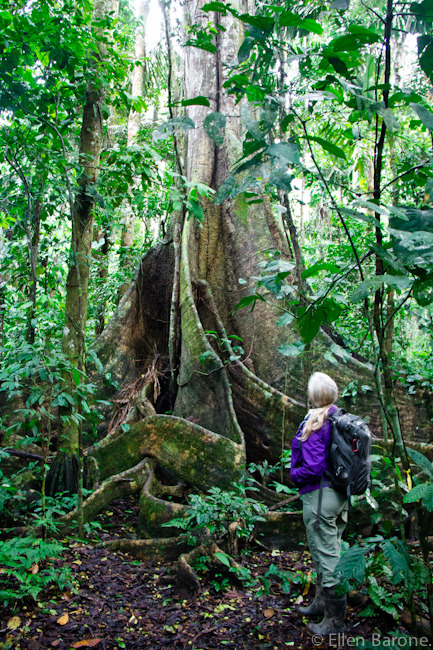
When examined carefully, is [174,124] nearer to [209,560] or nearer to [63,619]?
[63,619]

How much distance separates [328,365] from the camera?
4.62 m

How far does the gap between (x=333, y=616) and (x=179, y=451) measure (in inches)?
77.3

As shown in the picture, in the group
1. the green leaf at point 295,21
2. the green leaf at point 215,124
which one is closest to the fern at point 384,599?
the green leaf at point 215,124

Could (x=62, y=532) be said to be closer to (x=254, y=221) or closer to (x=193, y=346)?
(x=193, y=346)

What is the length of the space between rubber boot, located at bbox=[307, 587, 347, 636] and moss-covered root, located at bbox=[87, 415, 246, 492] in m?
1.45

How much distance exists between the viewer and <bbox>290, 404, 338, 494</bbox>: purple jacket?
2.52m

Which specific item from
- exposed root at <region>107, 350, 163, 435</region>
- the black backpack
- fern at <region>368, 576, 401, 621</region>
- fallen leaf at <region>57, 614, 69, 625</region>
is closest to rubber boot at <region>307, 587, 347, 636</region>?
fern at <region>368, 576, 401, 621</region>

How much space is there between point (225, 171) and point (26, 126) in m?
2.71

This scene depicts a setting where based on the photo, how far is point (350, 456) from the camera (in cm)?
243

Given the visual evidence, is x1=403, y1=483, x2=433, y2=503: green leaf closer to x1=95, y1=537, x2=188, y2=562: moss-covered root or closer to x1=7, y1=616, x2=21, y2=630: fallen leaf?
x1=7, y1=616, x2=21, y2=630: fallen leaf

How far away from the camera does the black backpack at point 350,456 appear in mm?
2418

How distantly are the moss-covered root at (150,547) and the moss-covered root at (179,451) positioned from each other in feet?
1.95

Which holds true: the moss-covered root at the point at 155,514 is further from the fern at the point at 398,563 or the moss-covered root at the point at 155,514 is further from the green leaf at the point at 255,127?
the green leaf at the point at 255,127

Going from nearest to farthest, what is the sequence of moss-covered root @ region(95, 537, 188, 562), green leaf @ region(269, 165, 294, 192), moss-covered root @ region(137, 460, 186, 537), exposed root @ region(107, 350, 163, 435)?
green leaf @ region(269, 165, 294, 192), moss-covered root @ region(95, 537, 188, 562), moss-covered root @ region(137, 460, 186, 537), exposed root @ region(107, 350, 163, 435)
